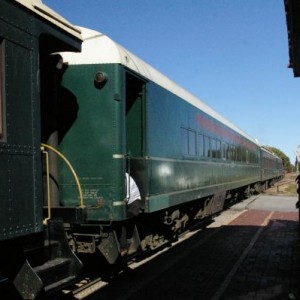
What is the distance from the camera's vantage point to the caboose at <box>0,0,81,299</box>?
12.1 ft

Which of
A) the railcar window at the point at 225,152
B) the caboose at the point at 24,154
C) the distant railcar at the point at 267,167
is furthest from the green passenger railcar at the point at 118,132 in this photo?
the distant railcar at the point at 267,167

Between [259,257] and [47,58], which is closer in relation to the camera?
[47,58]

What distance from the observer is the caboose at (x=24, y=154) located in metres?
3.68

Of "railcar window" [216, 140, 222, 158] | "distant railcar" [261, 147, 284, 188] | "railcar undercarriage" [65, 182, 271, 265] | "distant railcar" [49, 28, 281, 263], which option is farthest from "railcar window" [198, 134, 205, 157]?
"distant railcar" [261, 147, 284, 188]

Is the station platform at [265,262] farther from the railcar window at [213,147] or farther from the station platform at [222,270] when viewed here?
the railcar window at [213,147]

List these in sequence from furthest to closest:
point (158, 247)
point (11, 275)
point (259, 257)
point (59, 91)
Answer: point (158, 247) < point (259, 257) < point (59, 91) < point (11, 275)

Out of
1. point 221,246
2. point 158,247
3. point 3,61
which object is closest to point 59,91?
point 3,61

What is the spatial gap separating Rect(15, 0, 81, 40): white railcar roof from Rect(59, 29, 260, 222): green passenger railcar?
1699 mm

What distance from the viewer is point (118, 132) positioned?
664 cm

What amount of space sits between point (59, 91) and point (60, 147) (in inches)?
30.5

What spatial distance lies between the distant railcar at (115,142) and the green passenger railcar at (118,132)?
0.01 meters

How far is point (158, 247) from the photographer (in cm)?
984

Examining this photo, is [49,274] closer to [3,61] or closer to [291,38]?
[3,61]

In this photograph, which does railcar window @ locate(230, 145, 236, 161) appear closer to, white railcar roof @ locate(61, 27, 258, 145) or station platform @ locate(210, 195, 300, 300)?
station platform @ locate(210, 195, 300, 300)
